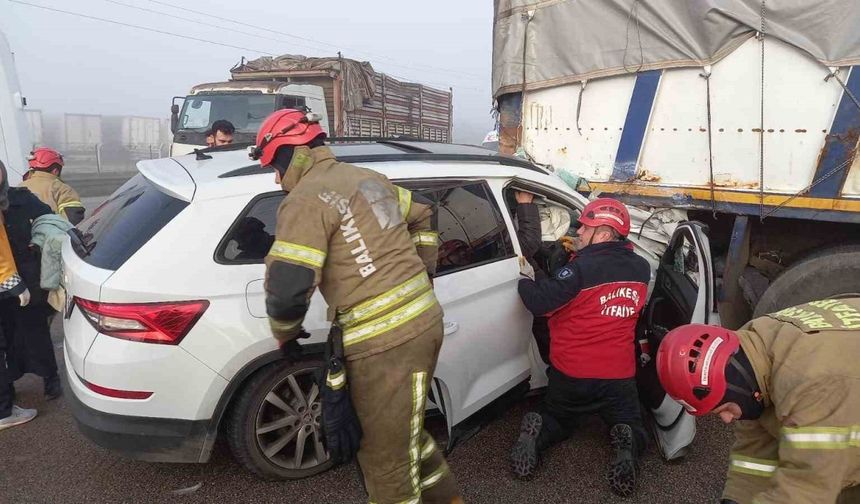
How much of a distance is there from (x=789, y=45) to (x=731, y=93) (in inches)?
16.5

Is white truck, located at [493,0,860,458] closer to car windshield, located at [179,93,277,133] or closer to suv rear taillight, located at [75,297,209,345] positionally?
suv rear taillight, located at [75,297,209,345]

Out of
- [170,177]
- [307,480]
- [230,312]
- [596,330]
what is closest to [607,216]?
[596,330]

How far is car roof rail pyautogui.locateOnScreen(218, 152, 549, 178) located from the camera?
2668 mm

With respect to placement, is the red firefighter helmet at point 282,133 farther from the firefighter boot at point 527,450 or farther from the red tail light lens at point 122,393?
the firefighter boot at point 527,450

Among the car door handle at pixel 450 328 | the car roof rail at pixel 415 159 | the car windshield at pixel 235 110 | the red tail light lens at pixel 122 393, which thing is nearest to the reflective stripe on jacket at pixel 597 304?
the car door handle at pixel 450 328

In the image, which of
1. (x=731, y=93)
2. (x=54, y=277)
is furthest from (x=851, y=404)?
(x=54, y=277)

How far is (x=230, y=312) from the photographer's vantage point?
7.98 ft

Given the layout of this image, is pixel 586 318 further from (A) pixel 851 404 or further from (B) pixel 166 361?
(B) pixel 166 361

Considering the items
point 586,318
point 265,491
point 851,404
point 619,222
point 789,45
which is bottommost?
point 265,491

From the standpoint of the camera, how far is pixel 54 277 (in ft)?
11.2

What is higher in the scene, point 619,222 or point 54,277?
point 619,222

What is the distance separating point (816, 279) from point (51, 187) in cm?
586

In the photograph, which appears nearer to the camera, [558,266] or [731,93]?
[558,266]

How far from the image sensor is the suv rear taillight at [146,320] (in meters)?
2.31
